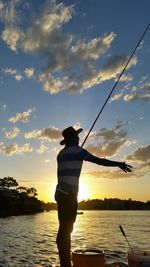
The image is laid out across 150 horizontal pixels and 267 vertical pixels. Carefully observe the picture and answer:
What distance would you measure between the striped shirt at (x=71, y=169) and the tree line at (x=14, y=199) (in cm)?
14728

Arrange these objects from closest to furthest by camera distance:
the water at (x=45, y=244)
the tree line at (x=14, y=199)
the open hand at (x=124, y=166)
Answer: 1. the open hand at (x=124, y=166)
2. the water at (x=45, y=244)
3. the tree line at (x=14, y=199)

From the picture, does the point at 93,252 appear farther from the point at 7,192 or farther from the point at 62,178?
the point at 7,192

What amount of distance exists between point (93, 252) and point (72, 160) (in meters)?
2.13

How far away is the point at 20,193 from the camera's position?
602ft

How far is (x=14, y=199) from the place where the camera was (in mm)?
172125

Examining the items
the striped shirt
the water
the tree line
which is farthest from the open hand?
the tree line

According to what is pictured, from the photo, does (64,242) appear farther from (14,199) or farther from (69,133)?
(14,199)

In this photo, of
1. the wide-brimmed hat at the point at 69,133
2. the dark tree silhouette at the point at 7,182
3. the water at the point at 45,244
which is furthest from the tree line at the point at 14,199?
the wide-brimmed hat at the point at 69,133

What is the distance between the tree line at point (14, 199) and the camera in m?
156

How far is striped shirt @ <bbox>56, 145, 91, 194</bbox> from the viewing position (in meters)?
7.70

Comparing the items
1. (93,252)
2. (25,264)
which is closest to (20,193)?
(25,264)

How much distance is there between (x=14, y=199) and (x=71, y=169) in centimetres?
16925

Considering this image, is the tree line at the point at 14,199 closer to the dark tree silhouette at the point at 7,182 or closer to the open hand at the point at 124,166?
the dark tree silhouette at the point at 7,182

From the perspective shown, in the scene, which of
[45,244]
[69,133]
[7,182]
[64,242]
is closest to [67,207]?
[64,242]
